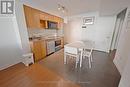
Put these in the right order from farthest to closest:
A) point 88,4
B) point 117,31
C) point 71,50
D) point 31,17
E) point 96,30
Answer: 1. point 96,30
2. point 117,31
3. point 31,17
4. point 88,4
5. point 71,50

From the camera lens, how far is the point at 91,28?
4.71 meters

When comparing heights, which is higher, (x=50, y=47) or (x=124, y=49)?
(x=124, y=49)

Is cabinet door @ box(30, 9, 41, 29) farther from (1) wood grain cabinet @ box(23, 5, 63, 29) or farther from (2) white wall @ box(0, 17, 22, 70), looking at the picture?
(2) white wall @ box(0, 17, 22, 70)

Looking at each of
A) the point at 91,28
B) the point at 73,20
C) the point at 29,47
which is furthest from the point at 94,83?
the point at 73,20

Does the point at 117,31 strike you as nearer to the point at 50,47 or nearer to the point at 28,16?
the point at 50,47

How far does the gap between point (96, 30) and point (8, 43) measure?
4.39 m

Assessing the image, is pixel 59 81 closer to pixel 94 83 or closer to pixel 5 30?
pixel 94 83

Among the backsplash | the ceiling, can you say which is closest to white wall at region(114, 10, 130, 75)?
the ceiling

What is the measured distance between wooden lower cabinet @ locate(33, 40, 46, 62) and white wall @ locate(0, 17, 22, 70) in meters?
0.55

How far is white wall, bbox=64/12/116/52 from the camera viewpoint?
13.1ft

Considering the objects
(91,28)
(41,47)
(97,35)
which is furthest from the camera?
(91,28)

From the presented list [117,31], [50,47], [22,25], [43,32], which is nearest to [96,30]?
[117,31]

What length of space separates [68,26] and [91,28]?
1869 mm

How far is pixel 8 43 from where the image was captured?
7.99 ft
